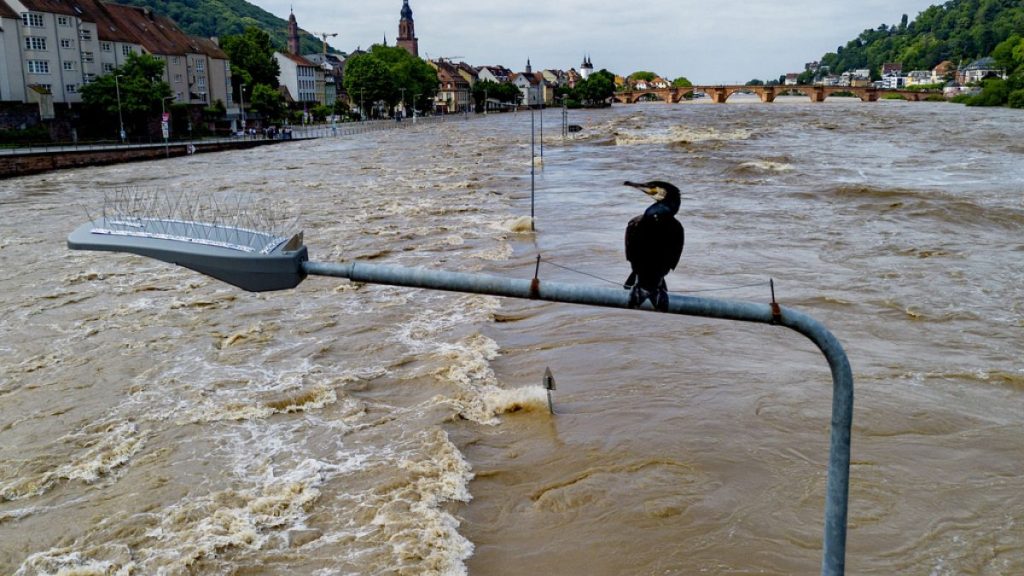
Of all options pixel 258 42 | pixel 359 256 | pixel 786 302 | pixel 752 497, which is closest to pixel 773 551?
pixel 752 497

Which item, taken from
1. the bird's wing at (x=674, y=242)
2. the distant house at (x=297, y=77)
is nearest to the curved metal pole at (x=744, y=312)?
the bird's wing at (x=674, y=242)

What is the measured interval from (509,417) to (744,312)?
29.9ft

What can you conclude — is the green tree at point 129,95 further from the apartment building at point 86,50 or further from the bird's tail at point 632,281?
the bird's tail at point 632,281

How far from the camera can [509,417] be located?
11594 mm

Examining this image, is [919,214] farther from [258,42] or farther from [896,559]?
[258,42]

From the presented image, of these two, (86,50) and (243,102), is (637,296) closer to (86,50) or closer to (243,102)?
(86,50)

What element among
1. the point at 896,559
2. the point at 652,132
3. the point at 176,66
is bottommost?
the point at 896,559

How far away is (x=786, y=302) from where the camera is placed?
1706cm

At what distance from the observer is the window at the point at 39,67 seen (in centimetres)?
6382

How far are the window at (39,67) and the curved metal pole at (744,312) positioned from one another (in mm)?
72557

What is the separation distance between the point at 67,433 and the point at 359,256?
41.1 feet

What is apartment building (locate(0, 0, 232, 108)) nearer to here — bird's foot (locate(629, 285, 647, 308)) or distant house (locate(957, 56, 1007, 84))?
bird's foot (locate(629, 285, 647, 308))

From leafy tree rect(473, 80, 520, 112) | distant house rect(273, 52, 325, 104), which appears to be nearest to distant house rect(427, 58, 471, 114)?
leafy tree rect(473, 80, 520, 112)

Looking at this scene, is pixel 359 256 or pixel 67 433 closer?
pixel 67 433
